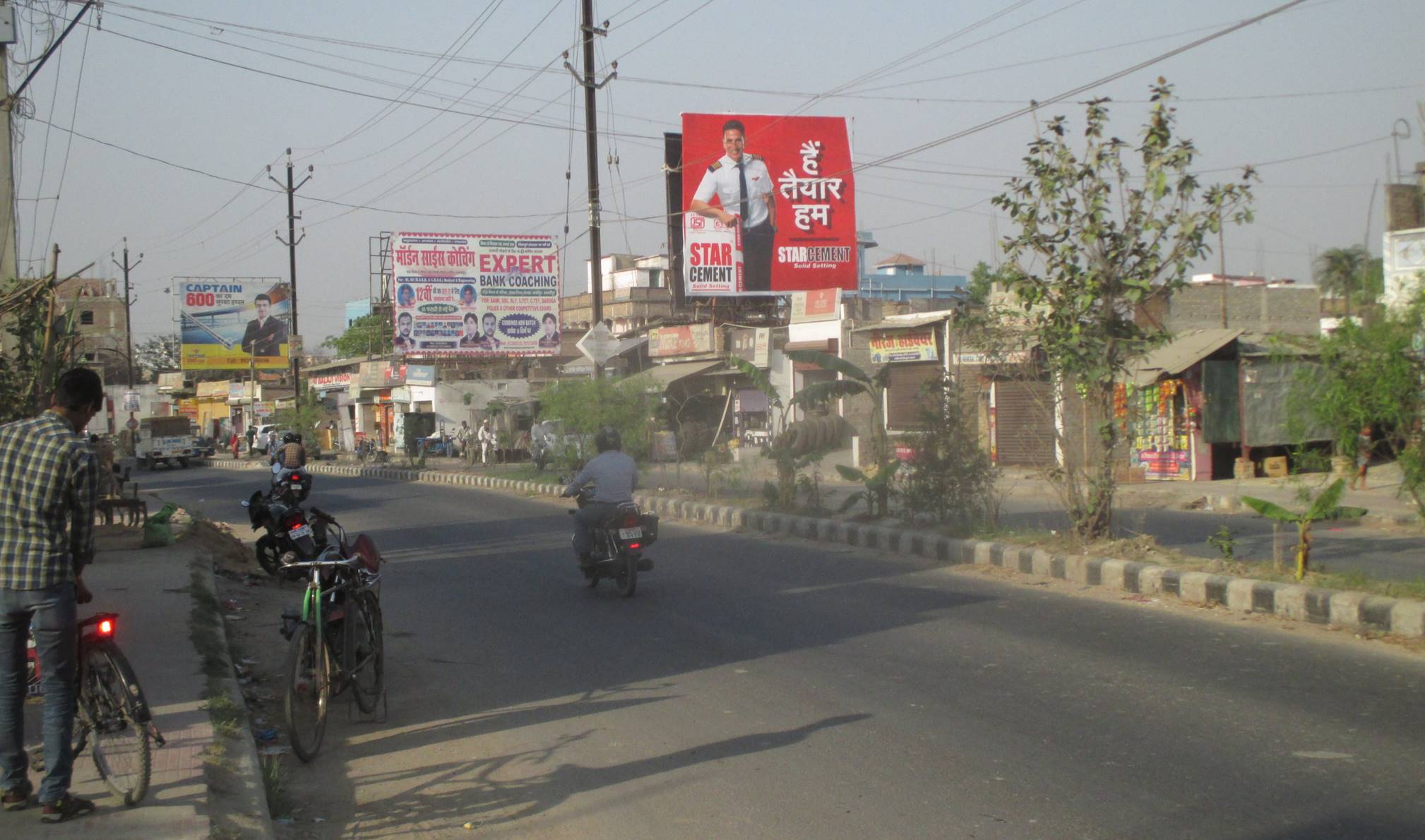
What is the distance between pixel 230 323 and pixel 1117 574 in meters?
48.0

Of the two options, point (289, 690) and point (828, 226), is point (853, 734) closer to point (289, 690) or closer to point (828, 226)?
point (289, 690)

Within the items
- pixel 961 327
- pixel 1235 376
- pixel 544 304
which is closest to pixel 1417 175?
pixel 1235 376

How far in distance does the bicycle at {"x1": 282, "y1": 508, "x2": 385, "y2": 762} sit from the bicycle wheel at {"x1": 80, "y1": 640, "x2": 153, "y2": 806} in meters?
1.03

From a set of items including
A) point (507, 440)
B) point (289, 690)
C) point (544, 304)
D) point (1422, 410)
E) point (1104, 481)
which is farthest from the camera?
point (544, 304)

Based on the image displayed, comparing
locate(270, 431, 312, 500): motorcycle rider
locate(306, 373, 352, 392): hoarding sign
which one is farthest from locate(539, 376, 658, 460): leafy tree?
locate(306, 373, 352, 392): hoarding sign

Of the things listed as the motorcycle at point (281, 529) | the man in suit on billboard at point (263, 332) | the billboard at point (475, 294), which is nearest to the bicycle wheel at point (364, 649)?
the motorcycle at point (281, 529)

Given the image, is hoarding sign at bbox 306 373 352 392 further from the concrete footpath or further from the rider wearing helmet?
the rider wearing helmet

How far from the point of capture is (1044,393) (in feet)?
40.5

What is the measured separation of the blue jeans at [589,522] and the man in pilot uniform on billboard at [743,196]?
29021 mm

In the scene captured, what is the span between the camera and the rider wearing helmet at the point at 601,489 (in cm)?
1111

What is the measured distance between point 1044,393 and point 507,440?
29.1 meters

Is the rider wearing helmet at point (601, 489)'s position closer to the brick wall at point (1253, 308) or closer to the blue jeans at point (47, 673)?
the blue jeans at point (47, 673)

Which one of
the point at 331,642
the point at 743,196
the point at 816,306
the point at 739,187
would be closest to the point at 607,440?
the point at 331,642

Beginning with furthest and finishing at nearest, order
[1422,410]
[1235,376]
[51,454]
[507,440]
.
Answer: [507,440]
[1235,376]
[1422,410]
[51,454]
